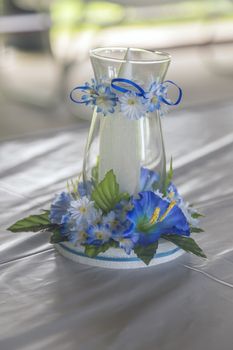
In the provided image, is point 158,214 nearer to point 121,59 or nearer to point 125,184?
point 125,184

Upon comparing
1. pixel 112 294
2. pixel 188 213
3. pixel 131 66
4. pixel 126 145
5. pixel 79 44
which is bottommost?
pixel 112 294

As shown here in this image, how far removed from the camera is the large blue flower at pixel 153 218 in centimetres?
102

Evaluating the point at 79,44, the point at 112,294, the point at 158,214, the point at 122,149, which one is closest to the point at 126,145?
the point at 122,149

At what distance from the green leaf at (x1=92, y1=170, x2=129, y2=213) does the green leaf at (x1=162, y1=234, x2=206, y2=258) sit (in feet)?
0.31

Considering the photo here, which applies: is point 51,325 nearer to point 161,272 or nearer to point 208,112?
point 161,272

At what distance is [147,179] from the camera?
1.08m

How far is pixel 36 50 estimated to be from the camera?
4.83m

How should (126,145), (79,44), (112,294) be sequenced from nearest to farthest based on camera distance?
1. (112,294)
2. (126,145)
3. (79,44)

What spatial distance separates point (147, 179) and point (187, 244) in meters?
0.11

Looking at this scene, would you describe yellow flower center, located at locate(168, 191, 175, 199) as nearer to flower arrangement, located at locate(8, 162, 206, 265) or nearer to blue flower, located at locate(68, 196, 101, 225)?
flower arrangement, located at locate(8, 162, 206, 265)

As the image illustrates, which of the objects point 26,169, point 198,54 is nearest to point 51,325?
point 26,169

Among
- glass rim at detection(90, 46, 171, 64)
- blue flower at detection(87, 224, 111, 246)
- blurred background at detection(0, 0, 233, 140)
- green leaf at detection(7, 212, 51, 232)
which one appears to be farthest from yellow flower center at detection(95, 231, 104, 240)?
blurred background at detection(0, 0, 233, 140)

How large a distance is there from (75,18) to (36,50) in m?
0.61

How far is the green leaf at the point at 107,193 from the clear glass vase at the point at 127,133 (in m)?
0.03
